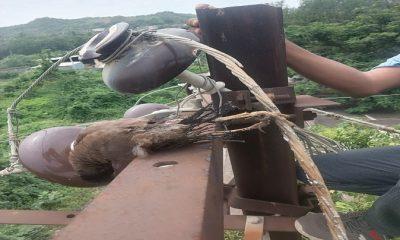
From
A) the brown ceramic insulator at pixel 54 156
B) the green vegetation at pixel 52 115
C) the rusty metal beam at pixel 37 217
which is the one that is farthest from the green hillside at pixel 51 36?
the brown ceramic insulator at pixel 54 156

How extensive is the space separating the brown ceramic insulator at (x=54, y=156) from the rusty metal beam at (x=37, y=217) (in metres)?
0.23

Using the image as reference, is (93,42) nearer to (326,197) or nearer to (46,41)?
(326,197)

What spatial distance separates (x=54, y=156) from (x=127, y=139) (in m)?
0.44

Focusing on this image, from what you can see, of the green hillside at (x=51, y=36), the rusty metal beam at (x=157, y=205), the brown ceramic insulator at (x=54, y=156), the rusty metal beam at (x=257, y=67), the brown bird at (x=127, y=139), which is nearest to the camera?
the rusty metal beam at (x=157, y=205)

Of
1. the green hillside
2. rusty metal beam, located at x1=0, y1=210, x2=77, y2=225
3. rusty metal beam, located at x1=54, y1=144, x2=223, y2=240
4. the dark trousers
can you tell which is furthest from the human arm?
the green hillside

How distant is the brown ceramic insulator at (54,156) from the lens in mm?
1490

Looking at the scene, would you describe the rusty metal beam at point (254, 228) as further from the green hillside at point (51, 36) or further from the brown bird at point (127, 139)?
the green hillside at point (51, 36)

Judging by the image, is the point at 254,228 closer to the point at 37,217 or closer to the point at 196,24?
the point at 196,24

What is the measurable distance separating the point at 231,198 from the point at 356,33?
75.6 ft

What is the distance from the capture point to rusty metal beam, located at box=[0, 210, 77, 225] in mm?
1747

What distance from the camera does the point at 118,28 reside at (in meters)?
1.13

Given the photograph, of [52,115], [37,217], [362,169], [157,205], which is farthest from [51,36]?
[157,205]

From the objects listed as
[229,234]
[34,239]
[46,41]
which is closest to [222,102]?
[229,234]

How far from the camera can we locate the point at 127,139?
1199mm
